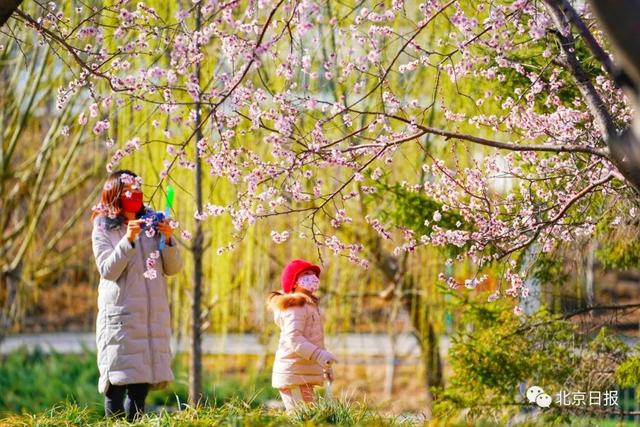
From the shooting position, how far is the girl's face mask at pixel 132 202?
231 inches

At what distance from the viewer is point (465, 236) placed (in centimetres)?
554

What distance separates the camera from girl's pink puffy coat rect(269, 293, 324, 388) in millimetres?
5883

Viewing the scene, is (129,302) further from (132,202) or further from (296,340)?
(296,340)

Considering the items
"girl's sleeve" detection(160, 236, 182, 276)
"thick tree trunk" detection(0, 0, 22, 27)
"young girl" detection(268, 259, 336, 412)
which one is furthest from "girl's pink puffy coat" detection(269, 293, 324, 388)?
"thick tree trunk" detection(0, 0, 22, 27)

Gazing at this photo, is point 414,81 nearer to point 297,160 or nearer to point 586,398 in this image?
point 586,398

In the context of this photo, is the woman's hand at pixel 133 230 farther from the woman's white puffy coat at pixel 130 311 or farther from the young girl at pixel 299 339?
the young girl at pixel 299 339

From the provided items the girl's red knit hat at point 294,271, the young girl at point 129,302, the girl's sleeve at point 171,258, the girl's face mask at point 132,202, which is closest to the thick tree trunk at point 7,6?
the young girl at point 129,302

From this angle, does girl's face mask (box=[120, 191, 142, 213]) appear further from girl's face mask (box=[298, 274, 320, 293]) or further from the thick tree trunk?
the thick tree trunk

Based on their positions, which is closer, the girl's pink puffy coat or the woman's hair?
the woman's hair

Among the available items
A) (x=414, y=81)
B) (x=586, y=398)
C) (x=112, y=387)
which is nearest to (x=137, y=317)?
(x=112, y=387)

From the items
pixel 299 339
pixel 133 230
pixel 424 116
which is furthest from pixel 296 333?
pixel 424 116

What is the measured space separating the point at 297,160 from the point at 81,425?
5.35 ft

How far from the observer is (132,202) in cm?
589

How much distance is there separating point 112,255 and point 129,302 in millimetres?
266
